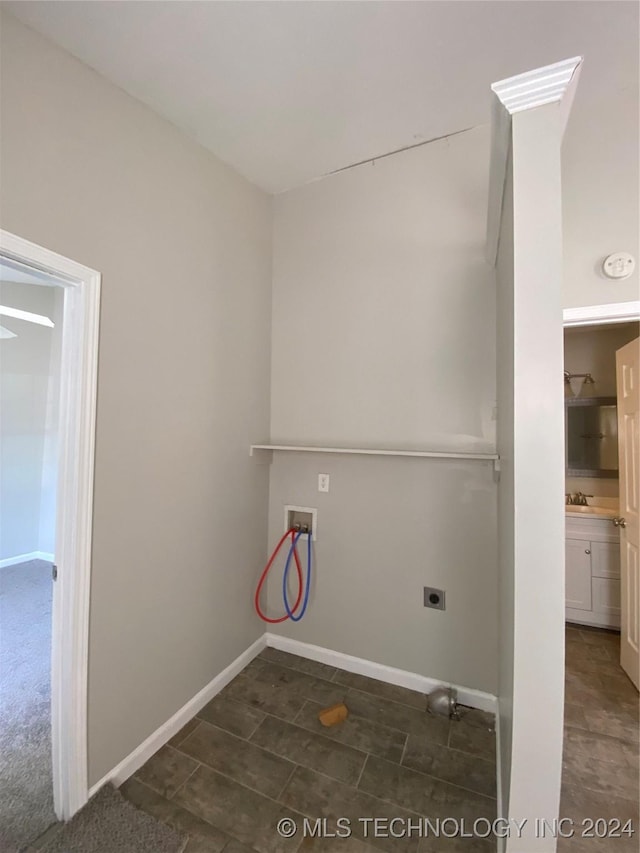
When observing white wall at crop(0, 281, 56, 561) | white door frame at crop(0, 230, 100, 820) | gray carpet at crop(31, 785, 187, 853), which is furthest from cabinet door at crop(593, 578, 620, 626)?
white wall at crop(0, 281, 56, 561)

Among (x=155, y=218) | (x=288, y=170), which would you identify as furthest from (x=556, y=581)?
(x=288, y=170)

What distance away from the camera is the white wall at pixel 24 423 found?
3.86 metres

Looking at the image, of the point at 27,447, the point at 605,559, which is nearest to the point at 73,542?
the point at 27,447

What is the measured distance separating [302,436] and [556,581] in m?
1.68

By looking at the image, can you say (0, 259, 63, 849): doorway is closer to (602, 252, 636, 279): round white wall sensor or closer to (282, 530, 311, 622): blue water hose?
(282, 530, 311, 622): blue water hose

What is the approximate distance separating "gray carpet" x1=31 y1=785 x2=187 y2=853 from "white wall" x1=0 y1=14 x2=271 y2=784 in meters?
0.16

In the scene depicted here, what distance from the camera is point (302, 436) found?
243 cm

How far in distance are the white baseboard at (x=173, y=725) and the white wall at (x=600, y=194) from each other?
8.86 ft

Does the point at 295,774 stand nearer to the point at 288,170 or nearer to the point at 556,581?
the point at 556,581

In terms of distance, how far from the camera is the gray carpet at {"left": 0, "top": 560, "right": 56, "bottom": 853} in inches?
54.7

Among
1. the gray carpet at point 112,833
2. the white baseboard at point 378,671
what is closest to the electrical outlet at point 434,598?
the white baseboard at point 378,671

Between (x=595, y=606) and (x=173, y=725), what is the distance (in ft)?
10.2

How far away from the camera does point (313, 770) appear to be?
1.60 m

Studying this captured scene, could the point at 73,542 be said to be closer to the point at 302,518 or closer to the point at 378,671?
the point at 302,518
